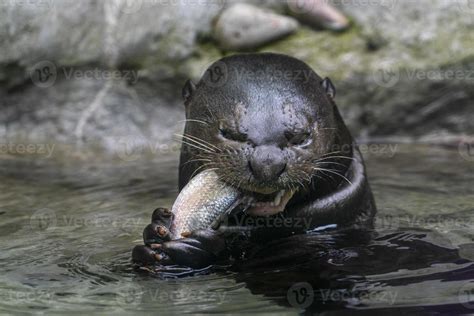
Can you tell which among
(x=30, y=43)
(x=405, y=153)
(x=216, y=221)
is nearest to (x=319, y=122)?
(x=216, y=221)

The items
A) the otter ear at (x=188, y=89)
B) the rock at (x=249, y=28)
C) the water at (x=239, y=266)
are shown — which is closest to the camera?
the water at (x=239, y=266)

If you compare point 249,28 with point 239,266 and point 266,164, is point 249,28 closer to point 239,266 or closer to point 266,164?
point 239,266

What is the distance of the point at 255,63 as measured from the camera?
4402 millimetres

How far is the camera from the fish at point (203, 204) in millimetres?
3838

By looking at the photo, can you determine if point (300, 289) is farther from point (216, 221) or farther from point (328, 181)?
point (328, 181)

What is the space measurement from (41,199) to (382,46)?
306 centimetres

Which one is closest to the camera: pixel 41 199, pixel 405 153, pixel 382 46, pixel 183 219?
pixel 183 219

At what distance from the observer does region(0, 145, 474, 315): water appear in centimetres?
346

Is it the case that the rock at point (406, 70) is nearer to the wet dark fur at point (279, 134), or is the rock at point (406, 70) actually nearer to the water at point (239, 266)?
the water at point (239, 266)

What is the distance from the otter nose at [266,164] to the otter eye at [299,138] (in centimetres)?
20

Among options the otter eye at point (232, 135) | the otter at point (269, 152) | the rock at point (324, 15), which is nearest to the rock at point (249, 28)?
the rock at point (324, 15)

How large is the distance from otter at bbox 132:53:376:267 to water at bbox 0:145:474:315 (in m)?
0.13

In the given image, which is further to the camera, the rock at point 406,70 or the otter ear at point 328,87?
the rock at point 406,70

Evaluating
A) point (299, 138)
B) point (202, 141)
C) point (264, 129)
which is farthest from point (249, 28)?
point (264, 129)
